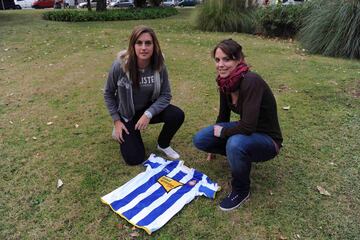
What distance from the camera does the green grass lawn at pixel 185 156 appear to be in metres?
2.52

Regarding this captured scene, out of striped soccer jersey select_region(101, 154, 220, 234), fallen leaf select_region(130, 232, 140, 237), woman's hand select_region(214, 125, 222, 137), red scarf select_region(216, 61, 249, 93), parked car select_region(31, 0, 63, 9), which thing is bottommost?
parked car select_region(31, 0, 63, 9)

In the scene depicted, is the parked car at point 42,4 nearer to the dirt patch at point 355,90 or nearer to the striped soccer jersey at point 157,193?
the dirt patch at point 355,90

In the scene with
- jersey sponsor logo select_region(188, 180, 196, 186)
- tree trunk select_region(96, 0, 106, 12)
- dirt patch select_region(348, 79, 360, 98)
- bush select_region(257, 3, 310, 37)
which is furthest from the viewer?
tree trunk select_region(96, 0, 106, 12)

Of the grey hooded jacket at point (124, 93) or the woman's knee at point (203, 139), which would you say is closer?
the woman's knee at point (203, 139)

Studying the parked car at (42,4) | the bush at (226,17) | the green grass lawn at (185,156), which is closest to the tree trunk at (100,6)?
the bush at (226,17)

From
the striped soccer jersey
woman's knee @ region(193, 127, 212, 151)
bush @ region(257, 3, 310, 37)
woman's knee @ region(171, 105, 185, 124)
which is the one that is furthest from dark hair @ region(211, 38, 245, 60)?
bush @ region(257, 3, 310, 37)

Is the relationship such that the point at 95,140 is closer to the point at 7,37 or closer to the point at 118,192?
the point at 118,192

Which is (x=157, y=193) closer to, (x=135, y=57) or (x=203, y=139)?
(x=203, y=139)

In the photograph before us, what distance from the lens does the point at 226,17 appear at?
10203mm

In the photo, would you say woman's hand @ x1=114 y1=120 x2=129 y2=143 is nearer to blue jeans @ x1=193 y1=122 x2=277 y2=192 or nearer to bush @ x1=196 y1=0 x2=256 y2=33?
blue jeans @ x1=193 y1=122 x2=277 y2=192

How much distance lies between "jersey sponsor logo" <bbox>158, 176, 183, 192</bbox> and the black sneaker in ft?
1.50

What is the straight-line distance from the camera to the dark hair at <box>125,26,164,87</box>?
294 cm

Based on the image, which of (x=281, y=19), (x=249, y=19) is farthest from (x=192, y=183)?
(x=249, y=19)

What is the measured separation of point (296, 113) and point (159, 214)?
8.54 ft
